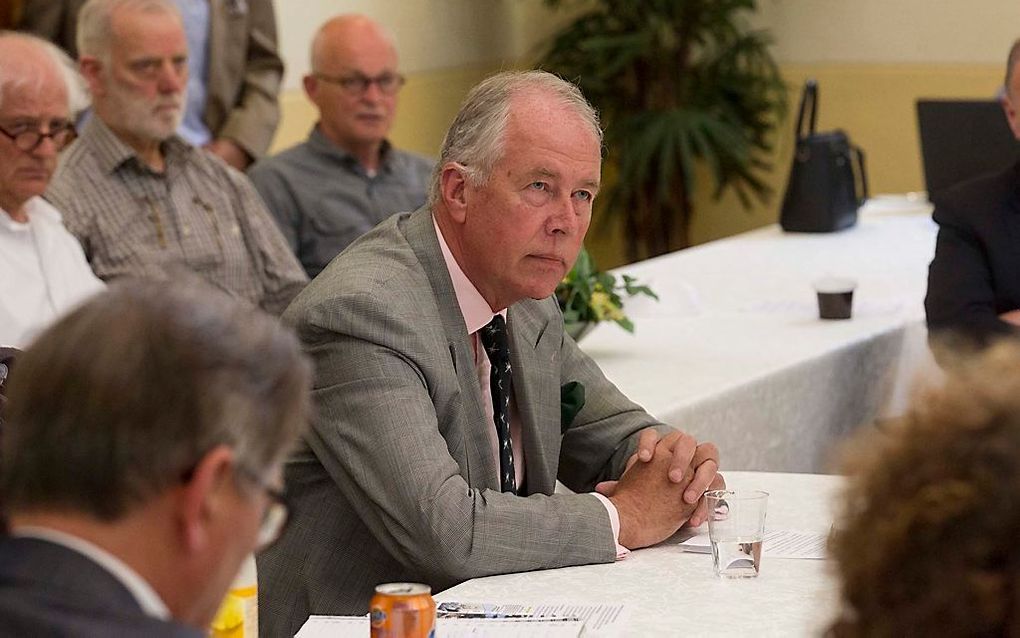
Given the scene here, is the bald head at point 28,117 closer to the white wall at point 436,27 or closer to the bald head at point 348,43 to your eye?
the bald head at point 348,43

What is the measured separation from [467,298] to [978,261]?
4.65 feet

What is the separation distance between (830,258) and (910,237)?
1.59 feet

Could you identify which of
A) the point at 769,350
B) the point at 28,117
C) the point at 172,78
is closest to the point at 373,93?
the point at 172,78

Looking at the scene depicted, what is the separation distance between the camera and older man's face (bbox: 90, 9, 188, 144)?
3.80 m

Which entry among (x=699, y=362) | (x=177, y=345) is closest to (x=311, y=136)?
(x=699, y=362)

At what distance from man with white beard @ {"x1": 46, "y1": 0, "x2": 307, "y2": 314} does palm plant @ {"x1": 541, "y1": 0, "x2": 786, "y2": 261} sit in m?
3.29

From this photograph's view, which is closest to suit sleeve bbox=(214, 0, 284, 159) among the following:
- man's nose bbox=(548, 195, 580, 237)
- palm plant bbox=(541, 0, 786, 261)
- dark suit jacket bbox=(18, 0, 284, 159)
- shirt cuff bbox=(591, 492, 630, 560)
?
dark suit jacket bbox=(18, 0, 284, 159)

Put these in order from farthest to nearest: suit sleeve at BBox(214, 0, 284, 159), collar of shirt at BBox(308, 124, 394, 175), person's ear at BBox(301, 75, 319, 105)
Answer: suit sleeve at BBox(214, 0, 284, 159)
person's ear at BBox(301, 75, 319, 105)
collar of shirt at BBox(308, 124, 394, 175)

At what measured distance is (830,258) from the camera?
4.46 metres

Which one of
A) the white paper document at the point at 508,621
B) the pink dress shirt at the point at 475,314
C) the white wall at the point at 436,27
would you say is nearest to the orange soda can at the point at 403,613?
the white paper document at the point at 508,621

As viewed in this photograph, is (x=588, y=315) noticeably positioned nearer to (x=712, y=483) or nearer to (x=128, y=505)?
(x=712, y=483)

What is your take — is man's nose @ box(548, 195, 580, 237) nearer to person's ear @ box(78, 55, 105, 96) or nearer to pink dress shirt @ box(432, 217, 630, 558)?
pink dress shirt @ box(432, 217, 630, 558)

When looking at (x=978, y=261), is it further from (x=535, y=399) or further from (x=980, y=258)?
(x=535, y=399)

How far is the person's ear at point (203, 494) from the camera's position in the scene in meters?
0.99
